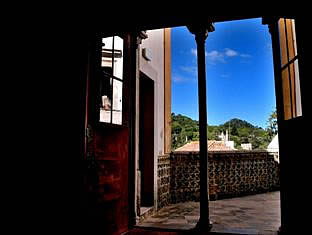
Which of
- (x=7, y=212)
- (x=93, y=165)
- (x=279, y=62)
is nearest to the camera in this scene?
(x=7, y=212)

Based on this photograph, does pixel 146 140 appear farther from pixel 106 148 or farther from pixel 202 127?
pixel 106 148

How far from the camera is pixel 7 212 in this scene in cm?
145

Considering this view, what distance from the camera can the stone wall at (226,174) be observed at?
5.75m

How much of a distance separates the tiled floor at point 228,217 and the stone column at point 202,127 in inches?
8.4

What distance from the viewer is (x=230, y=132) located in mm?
28016

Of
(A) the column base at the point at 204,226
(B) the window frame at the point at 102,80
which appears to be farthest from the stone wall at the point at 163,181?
(B) the window frame at the point at 102,80

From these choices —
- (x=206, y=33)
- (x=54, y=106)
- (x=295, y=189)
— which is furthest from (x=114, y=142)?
(x=206, y=33)

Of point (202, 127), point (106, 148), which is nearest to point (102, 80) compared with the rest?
point (106, 148)

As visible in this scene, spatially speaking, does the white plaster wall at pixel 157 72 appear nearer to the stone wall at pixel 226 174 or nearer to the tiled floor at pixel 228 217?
A: the stone wall at pixel 226 174

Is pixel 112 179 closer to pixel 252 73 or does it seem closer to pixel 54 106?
pixel 54 106

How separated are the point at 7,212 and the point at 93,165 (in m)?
0.68

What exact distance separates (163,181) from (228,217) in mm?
1490

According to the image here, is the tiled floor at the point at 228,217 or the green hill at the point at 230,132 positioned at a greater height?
the green hill at the point at 230,132

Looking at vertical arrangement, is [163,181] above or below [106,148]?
below
